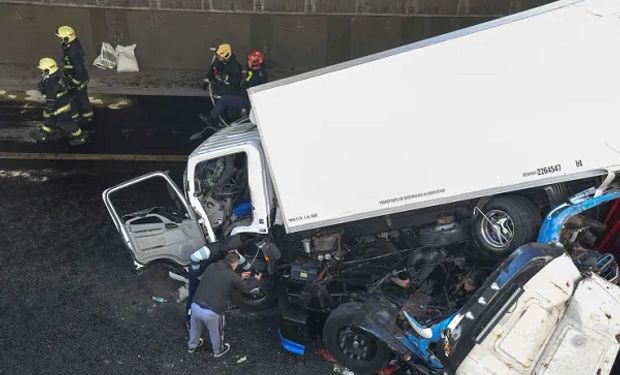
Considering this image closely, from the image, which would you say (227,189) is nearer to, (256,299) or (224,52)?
(256,299)

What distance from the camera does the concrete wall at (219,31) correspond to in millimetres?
13477

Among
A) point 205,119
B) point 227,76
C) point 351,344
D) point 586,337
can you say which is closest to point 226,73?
point 227,76

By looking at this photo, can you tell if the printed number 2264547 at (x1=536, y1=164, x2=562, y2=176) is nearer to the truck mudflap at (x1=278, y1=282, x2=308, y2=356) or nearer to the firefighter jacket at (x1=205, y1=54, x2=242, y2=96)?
the truck mudflap at (x1=278, y1=282, x2=308, y2=356)

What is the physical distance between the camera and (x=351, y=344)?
6.76 m

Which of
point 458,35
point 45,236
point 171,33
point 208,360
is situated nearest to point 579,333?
point 458,35

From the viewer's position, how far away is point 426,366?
20.8 ft

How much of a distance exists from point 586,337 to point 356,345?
92.7 inches

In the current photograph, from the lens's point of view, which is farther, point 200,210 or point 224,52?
point 224,52

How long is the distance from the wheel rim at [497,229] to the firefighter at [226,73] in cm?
593

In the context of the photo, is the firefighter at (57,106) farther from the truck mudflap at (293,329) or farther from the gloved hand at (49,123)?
the truck mudflap at (293,329)

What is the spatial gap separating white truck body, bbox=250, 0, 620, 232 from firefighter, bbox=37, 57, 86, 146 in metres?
5.22

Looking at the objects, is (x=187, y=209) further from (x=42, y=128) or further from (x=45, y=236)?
(x=42, y=128)

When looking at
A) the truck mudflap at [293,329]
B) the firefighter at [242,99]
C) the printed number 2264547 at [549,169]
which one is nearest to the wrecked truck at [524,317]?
the printed number 2264547 at [549,169]

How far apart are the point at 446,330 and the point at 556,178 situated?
6.51 feet
